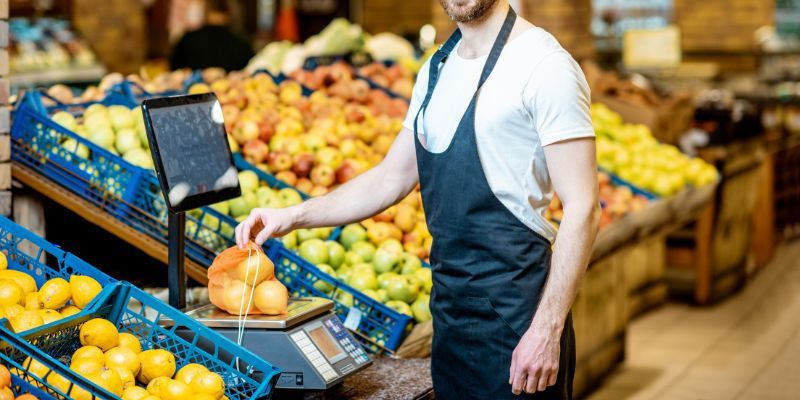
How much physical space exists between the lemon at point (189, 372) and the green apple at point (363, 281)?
43.1 inches

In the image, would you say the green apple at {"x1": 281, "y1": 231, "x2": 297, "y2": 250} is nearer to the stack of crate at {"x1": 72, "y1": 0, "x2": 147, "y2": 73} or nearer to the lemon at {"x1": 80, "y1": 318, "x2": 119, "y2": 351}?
the lemon at {"x1": 80, "y1": 318, "x2": 119, "y2": 351}

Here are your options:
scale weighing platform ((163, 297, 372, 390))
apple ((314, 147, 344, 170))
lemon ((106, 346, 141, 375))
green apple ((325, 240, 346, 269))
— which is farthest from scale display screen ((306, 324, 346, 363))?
apple ((314, 147, 344, 170))

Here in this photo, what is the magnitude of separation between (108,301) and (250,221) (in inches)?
15.2

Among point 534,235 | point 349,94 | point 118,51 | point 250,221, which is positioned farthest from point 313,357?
point 118,51

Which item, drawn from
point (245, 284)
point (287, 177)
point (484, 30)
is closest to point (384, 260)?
point (287, 177)

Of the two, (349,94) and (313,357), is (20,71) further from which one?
(313,357)

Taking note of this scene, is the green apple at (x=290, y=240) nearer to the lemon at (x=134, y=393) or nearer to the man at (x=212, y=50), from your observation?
the lemon at (x=134, y=393)

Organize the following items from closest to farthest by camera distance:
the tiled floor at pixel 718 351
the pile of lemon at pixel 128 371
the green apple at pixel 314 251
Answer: the pile of lemon at pixel 128 371
the green apple at pixel 314 251
the tiled floor at pixel 718 351

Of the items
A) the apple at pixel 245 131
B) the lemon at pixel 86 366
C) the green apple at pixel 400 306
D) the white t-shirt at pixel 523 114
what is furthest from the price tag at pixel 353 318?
the apple at pixel 245 131

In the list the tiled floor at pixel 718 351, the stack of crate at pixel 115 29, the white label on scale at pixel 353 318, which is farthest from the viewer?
the stack of crate at pixel 115 29

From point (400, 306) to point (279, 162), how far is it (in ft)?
3.17

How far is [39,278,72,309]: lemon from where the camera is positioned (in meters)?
2.28

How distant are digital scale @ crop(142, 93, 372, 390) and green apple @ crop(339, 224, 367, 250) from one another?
3.20 feet

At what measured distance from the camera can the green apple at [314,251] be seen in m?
3.31
